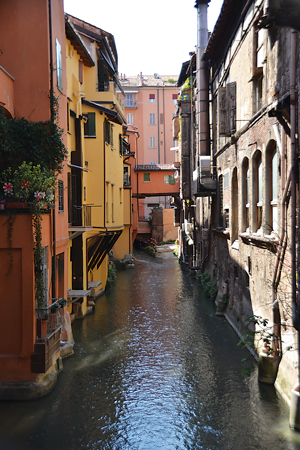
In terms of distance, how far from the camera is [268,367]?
9859 millimetres

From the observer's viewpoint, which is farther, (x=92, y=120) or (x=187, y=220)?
(x=187, y=220)

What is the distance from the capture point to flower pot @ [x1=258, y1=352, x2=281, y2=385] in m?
9.73

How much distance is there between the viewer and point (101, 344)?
1413cm

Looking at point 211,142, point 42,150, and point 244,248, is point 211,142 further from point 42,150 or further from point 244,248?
point 42,150

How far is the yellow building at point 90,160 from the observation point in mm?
16750

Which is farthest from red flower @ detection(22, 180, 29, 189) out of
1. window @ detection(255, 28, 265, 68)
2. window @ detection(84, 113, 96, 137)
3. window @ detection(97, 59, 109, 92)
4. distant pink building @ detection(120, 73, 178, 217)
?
distant pink building @ detection(120, 73, 178, 217)

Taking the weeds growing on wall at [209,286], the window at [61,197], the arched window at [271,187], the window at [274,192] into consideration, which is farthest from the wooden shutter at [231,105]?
the weeds growing on wall at [209,286]

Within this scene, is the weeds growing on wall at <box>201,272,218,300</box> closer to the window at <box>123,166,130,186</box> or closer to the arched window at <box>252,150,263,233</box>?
the arched window at <box>252,150,263,233</box>

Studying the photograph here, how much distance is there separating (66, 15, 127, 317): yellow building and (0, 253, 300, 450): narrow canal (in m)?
2.68

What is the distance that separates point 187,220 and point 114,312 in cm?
1657

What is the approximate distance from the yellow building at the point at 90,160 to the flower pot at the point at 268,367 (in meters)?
6.80

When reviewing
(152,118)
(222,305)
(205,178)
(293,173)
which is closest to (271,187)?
(293,173)

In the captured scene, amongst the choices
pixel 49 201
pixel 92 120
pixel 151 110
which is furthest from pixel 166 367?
pixel 151 110

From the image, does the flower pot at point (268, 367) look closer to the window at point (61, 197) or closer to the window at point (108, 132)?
the window at point (61, 197)
